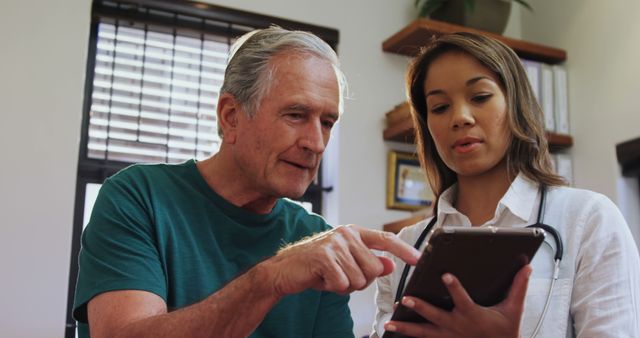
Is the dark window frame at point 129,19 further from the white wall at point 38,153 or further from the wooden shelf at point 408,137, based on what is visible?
the wooden shelf at point 408,137

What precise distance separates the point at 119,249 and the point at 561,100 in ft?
7.73

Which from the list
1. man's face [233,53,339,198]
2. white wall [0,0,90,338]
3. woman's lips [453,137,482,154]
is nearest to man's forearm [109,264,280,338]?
man's face [233,53,339,198]

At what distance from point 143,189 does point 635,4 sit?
219 cm

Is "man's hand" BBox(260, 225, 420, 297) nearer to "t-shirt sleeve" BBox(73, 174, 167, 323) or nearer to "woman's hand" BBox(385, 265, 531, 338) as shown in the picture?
"woman's hand" BBox(385, 265, 531, 338)

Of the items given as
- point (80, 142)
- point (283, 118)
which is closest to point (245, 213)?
point (283, 118)

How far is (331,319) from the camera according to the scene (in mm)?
1516

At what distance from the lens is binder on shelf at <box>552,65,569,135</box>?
10.3ft

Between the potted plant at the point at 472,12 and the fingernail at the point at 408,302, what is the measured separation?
88.5 inches

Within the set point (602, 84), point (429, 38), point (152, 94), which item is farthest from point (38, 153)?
point (602, 84)

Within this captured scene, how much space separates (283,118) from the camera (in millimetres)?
1432

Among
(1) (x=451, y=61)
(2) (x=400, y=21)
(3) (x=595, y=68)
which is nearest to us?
(1) (x=451, y=61)

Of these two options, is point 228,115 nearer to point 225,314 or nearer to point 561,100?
point 225,314

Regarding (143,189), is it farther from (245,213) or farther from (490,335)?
(490,335)

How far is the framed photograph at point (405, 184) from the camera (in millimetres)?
3037
